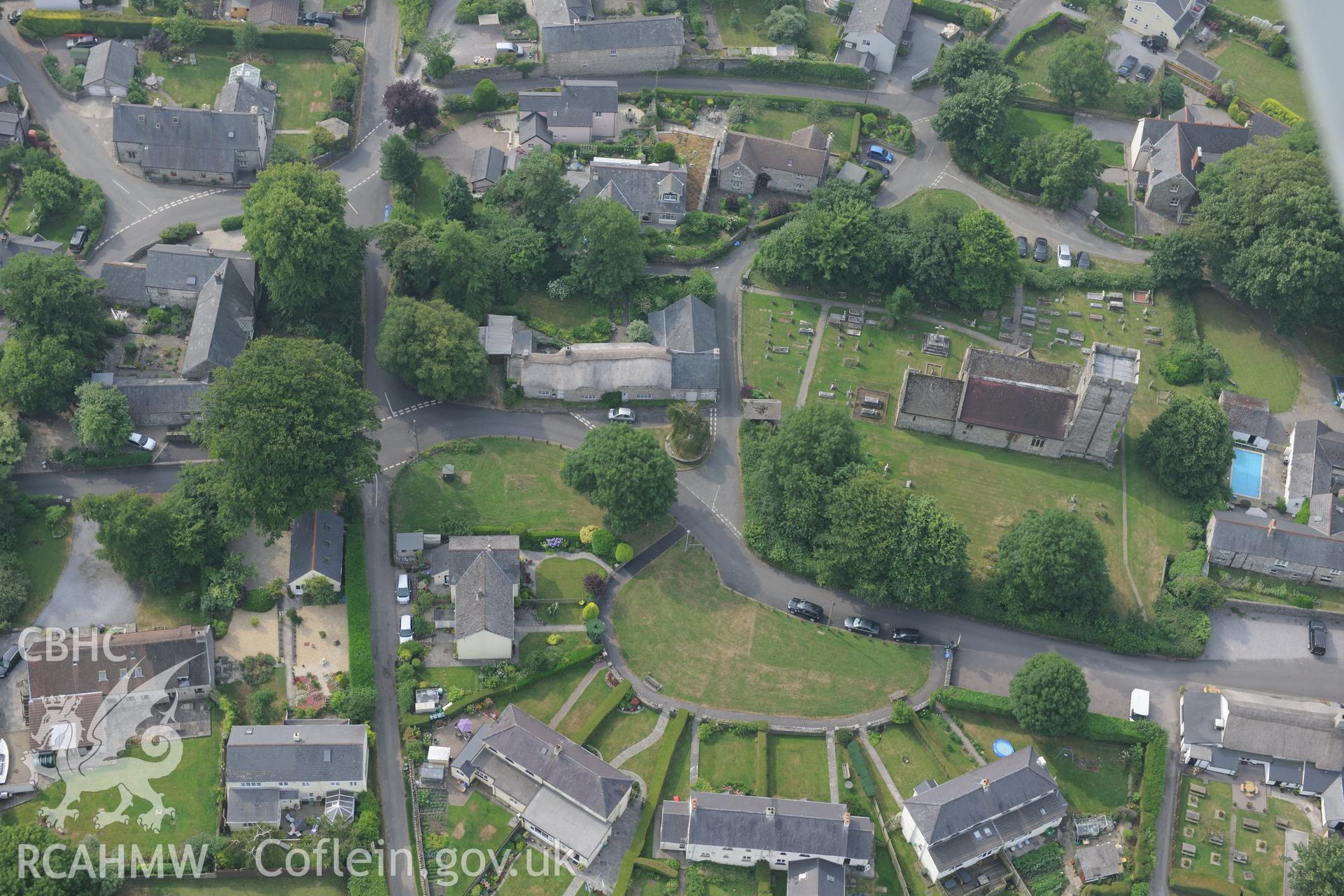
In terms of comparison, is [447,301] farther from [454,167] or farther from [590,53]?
[590,53]

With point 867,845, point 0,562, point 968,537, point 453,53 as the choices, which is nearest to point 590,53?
point 453,53

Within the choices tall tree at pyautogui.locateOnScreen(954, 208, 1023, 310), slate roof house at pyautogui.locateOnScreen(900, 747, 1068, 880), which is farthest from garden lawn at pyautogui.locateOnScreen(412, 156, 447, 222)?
slate roof house at pyautogui.locateOnScreen(900, 747, 1068, 880)

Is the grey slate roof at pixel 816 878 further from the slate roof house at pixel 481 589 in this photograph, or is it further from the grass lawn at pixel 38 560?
the grass lawn at pixel 38 560

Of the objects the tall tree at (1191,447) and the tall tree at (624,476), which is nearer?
the tall tree at (624,476)

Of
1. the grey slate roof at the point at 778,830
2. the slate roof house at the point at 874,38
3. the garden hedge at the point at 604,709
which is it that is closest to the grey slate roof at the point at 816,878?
the grey slate roof at the point at 778,830

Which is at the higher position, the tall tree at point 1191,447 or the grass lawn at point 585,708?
the tall tree at point 1191,447
